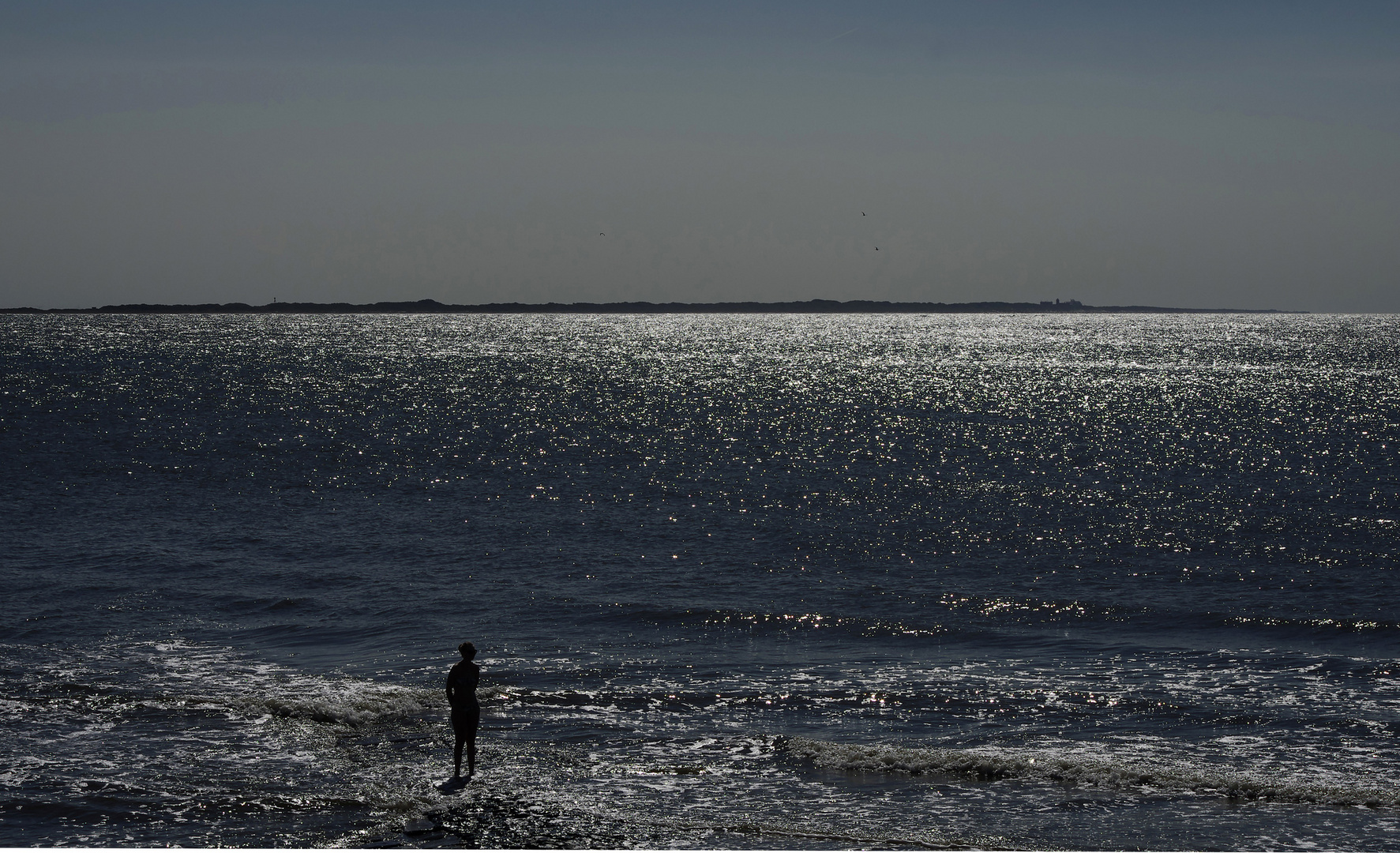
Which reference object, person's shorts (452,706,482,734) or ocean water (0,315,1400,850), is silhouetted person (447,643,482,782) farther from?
ocean water (0,315,1400,850)

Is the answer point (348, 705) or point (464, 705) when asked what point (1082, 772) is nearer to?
point (464, 705)

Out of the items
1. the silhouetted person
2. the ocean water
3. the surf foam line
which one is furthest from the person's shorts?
the surf foam line

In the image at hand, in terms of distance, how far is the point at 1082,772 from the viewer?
55.0 ft

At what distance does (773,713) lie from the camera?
19859 mm

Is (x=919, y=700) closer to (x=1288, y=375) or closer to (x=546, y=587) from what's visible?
(x=546, y=587)

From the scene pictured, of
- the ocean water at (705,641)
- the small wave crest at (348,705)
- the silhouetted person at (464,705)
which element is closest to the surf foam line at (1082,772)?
the ocean water at (705,641)

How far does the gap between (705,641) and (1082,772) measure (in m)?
10.3

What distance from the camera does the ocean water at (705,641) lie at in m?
15.3

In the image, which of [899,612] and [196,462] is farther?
[196,462]

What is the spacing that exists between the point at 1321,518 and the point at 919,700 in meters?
27.6

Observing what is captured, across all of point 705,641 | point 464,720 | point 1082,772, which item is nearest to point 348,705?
point 464,720

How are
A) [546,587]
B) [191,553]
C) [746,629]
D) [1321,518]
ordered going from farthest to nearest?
[1321,518]
[191,553]
[546,587]
[746,629]

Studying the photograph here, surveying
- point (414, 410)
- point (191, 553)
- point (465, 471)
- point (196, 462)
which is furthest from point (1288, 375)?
point (191, 553)

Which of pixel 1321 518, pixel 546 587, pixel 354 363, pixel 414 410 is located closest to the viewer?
pixel 546 587
